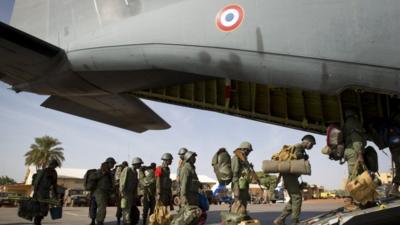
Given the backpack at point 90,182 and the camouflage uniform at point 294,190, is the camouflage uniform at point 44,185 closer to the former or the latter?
the backpack at point 90,182

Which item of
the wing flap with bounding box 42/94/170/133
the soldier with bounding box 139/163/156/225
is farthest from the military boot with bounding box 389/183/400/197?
the wing flap with bounding box 42/94/170/133

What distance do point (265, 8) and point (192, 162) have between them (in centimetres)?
295

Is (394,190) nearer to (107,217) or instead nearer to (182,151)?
(182,151)

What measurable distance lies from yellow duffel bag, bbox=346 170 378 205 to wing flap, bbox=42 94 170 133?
624 centimetres

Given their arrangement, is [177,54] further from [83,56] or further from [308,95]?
[308,95]

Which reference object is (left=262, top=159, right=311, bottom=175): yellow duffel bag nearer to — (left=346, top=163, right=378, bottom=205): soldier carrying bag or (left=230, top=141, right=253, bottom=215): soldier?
(left=230, top=141, right=253, bottom=215): soldier

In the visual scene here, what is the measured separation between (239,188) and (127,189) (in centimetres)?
306

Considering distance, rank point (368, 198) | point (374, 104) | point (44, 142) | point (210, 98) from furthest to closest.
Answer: point (44, 142) < point (210, 98) < point (374, 104) < point (368, 198)

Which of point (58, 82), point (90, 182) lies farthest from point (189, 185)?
point (58, 82)

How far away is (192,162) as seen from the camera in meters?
6.98

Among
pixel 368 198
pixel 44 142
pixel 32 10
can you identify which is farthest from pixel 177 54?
pixel 44 142

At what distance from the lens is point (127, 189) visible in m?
8.63

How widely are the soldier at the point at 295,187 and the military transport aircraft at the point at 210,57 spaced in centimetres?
82

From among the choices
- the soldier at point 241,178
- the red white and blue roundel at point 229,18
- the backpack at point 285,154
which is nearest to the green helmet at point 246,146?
the soldier at point 241,178
